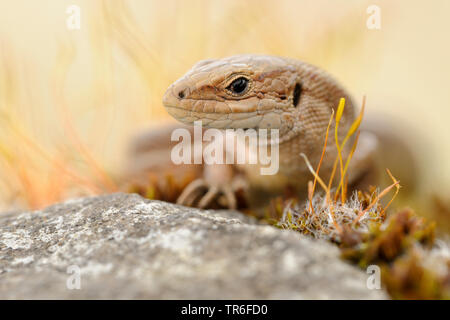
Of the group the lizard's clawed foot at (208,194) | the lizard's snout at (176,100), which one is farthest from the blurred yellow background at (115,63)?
the lizard's snout at (176,100)

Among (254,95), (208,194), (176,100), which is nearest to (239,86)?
(254,95)

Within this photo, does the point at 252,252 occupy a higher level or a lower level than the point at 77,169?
higher

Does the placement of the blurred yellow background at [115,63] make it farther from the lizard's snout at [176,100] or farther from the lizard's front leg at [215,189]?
the lizard's snout at [176,100]

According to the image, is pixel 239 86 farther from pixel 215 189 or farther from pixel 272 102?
pixel 215 189

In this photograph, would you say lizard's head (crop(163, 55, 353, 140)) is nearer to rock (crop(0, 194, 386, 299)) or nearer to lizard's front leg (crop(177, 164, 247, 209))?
rock (crop(0, 194, 386, 299))

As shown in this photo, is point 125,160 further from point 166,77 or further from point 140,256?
point 140,256
